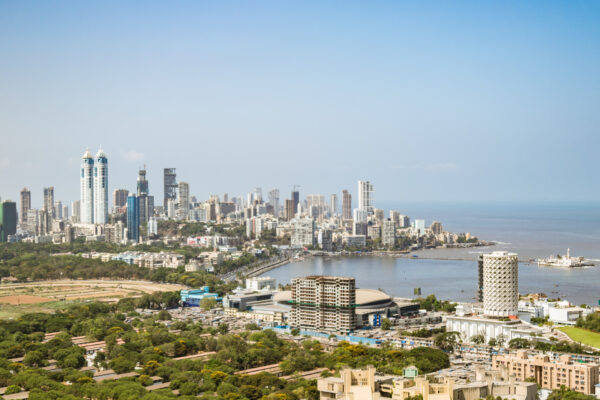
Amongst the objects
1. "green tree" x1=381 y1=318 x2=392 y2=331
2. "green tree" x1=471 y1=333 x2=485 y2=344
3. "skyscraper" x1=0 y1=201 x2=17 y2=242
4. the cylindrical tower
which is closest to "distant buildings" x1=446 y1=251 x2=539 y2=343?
the cylindrical tower

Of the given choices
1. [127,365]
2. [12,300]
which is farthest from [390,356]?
[12,300]

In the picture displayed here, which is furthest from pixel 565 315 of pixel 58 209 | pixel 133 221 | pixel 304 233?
pixel 58 209

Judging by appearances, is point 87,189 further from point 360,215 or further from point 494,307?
point 494,307

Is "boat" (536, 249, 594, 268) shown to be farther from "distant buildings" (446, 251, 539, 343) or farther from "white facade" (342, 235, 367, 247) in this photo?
"distant buildings" (446, 251, 539, 343)

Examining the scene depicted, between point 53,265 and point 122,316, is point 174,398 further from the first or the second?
point 53,265

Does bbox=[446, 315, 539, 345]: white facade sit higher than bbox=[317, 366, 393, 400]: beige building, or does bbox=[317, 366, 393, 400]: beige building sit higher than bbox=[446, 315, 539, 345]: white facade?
bbox=[317, 366, 393, 400]: beige building

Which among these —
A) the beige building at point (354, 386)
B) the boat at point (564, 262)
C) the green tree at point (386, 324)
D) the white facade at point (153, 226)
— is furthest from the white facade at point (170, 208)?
the beige building at point (354, 386)

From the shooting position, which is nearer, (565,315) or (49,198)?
(565,315)
